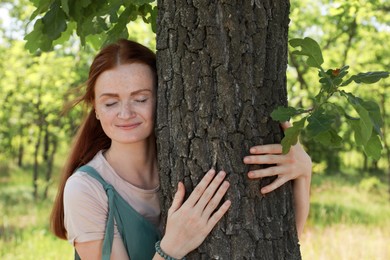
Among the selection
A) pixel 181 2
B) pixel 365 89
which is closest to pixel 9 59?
pixel 365 89

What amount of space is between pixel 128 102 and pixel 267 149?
1.78ft

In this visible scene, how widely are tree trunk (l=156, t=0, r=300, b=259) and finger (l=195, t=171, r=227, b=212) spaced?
0.13ft

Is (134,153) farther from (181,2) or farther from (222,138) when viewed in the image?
(181,2)

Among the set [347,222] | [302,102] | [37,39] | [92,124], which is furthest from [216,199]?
[302,102]

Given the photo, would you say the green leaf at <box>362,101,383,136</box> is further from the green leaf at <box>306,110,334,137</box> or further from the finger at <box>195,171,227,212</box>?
the finger at <box>195,171,227,212</box>

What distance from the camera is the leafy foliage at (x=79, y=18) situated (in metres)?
2.40

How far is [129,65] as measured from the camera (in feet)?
7.58

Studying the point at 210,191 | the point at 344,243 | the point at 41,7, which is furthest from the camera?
the point at 344,243

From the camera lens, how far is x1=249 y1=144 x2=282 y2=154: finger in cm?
210

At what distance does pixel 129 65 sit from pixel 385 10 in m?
5.88

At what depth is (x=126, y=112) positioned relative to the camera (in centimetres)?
225

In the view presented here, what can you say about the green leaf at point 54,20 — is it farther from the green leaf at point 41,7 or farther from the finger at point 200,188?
the finger at point 200,188

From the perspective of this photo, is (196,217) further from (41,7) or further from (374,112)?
(41,7)

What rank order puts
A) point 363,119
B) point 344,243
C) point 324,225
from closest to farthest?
point 363,119
point 344,243
point 324,225
